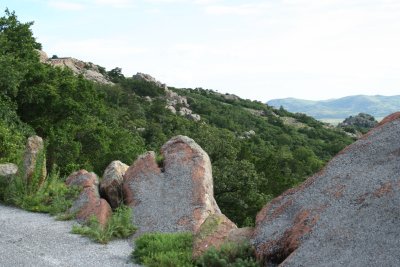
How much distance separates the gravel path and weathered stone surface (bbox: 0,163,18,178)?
149 inches

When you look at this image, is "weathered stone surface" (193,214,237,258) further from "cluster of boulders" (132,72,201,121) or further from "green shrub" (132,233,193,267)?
"cluster of boulders" (132,72,201,121)

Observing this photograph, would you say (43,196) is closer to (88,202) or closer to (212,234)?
(88,202)

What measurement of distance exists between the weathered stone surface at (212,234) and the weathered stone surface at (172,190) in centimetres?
231

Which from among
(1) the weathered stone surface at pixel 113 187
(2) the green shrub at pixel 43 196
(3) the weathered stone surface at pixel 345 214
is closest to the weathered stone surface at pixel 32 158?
(2) the green shrub at pixel 43 196

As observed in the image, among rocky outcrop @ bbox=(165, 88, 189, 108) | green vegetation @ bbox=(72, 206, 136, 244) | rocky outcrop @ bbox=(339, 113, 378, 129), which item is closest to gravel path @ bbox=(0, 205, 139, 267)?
green vegetation @ bbox=(72, 206, 136, 244)

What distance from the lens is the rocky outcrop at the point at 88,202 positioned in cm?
1680

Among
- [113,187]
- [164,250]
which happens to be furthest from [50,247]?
[113,187]

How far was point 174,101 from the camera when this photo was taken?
12175cm

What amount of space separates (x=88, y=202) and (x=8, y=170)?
4.85 metres

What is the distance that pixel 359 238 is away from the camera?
9820 mm

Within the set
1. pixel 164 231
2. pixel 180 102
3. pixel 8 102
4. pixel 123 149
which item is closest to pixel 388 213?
pixel 164 231

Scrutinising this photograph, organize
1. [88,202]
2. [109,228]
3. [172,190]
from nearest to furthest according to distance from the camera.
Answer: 1. [109,228]
2. [172,190]
3. [88,202]

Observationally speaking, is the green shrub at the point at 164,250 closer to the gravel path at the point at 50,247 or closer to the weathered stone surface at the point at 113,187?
the gravel path at the point at 50,247

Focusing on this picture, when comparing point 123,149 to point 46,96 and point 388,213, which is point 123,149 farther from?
point 388,213
